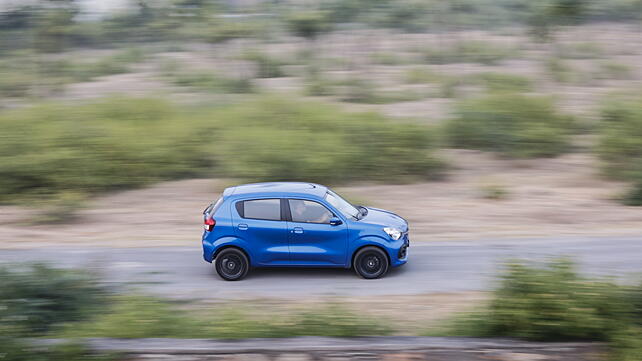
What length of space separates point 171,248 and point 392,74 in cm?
2721

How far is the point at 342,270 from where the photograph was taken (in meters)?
13.2

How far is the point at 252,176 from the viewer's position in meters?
19.1

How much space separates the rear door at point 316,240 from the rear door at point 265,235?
0.44ft

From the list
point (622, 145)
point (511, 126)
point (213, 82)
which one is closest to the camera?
point (622, 145)

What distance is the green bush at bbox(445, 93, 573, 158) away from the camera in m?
22.3

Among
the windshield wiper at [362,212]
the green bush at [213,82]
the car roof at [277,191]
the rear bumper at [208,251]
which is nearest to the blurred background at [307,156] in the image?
the green bush at [213,82]

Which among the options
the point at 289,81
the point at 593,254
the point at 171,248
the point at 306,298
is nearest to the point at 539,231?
the point at 593,254

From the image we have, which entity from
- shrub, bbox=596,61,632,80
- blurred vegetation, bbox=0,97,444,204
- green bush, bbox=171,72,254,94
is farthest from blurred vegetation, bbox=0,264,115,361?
shrub, bbox=596,61,632,80

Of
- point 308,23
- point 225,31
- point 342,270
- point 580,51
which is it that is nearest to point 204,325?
point 342,270

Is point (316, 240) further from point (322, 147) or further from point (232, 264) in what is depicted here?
point (322, 147)

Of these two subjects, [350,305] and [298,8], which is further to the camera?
[298,8]

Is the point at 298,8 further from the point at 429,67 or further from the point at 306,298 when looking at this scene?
the point at 306,298

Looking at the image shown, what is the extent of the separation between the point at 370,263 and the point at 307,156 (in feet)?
24.0

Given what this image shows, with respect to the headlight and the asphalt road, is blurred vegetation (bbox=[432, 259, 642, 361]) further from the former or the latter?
the headlight
